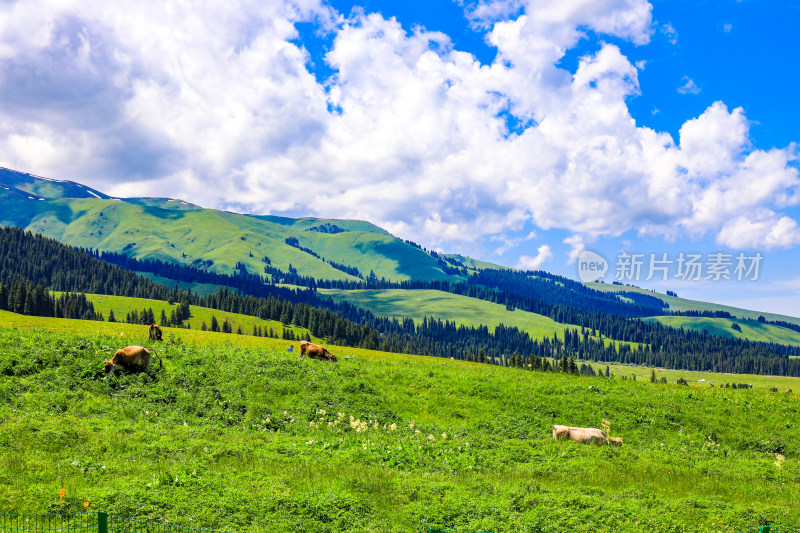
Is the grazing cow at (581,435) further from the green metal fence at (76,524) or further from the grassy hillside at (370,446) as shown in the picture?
the green metal fence at (76,524)

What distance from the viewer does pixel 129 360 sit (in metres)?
27.9

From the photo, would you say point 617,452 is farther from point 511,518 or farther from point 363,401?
point 363,401

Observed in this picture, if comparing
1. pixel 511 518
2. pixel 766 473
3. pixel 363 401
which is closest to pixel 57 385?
pixel 363 401

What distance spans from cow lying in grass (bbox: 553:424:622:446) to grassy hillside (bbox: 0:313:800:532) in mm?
1409

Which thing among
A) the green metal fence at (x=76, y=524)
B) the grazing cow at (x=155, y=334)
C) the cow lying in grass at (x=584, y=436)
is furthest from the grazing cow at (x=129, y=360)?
the cow lying in grass at (x=584, y=436)

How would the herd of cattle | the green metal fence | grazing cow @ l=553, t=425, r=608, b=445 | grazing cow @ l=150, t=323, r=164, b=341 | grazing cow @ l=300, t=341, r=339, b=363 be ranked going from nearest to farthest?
the green metal fence < grazing cow @ l=553, t=425, r=608, b=445 < the herd of cattle < grazing cow @ l=300, t=341, r=339, b=363 < grazing cow @ l=150, t=323, r=164, b=341

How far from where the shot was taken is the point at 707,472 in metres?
21.9

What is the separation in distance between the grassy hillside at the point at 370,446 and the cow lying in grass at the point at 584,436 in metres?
1.41

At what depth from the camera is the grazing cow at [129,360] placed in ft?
91.0

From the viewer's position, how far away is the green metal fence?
12367 mm

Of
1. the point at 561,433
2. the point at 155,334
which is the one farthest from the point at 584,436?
the point at 155,334

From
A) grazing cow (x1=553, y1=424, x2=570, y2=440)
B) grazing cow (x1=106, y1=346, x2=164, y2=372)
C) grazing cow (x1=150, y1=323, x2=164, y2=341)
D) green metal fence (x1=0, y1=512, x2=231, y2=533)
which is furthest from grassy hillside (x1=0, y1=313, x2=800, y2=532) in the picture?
grazing cow (x1=150, y1=323, x2=164, y2=341)

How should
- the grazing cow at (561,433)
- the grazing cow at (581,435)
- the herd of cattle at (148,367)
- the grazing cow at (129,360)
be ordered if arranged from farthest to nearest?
the grazing cow at (129,360), the grazing cow at (561,433), the herd of cattle at (148,367), the grazing cow at (581,435)

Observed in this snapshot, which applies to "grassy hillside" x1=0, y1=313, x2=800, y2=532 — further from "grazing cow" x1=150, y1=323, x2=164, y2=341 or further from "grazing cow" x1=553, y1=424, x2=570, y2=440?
"grazing cow" x1=150, y1=323, x2=164, y2=341
